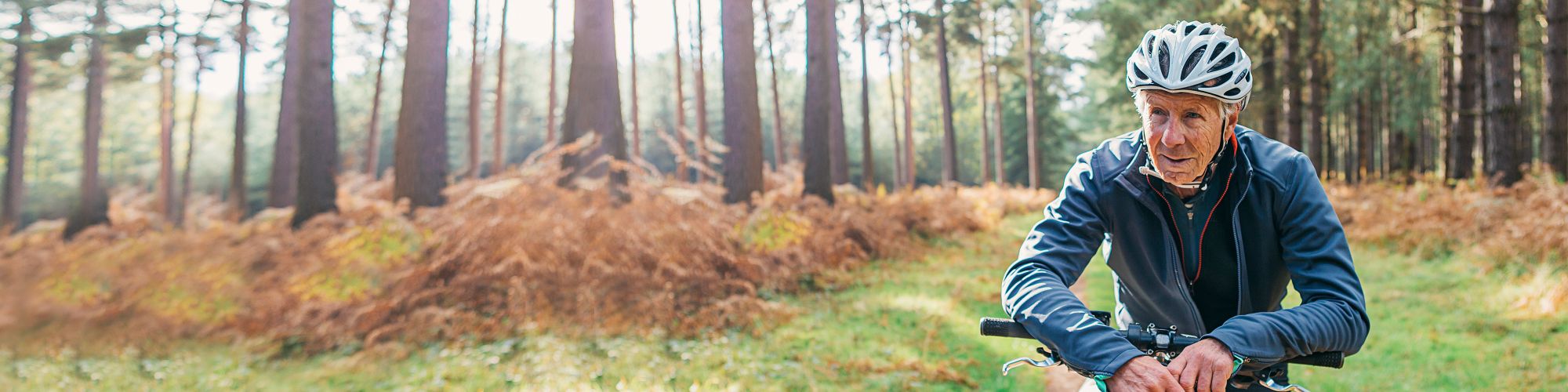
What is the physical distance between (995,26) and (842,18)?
257 inches

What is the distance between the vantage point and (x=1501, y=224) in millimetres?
10648

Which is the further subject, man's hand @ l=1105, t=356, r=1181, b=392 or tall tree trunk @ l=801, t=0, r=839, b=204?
tall tree trunk @ l=801, t=0, r=839, b=204

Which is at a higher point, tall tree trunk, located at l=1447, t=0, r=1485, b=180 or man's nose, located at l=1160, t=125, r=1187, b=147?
tall tree trunk, located at l=1447, t=0, r=1485, b=180

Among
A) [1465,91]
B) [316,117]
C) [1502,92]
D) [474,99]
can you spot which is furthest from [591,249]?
[474,99]

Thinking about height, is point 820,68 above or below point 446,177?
above

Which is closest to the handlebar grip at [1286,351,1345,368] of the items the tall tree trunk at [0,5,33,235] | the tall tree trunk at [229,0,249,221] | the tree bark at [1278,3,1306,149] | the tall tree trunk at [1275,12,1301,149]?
the tall tree trunk at [0,5,33,235]

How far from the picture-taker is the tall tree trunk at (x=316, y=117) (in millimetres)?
11781

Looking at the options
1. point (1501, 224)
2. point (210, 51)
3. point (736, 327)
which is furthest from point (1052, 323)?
point (210, 51)

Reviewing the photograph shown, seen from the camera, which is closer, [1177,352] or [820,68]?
[1177,352]

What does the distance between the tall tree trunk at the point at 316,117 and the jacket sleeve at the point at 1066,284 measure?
1160cm

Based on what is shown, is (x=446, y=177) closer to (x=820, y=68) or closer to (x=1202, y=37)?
(x=820, y=68)

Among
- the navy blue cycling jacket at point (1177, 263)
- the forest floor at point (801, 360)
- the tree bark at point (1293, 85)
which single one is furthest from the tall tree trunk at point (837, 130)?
the navy blue cycling jacket at point (1177, 263)

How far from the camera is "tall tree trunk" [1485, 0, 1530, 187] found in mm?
13086

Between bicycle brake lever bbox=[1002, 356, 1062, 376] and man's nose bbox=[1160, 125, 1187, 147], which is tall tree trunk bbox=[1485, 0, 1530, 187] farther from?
bicycle brake lever bbox=[1002, 356, 1062, 376]
